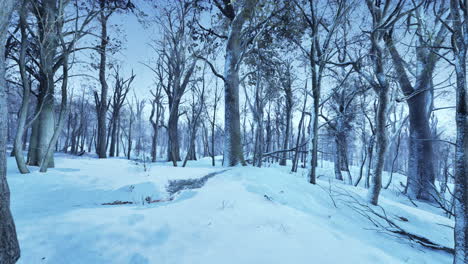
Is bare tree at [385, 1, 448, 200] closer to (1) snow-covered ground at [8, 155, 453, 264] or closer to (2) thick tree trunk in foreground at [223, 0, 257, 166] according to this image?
(1) snow-covered ground at [8, 155, 453, 264]

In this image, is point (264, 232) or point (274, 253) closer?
point (274, 253)

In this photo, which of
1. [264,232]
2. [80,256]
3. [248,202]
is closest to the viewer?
[80,256]

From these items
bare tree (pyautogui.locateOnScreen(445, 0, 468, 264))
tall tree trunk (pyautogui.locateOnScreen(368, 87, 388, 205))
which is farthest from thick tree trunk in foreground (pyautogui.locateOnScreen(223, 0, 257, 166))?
bare tree (pyautogui.locateOnScreen(445, 0, 468, 264))

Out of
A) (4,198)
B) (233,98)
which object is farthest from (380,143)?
(4,198)

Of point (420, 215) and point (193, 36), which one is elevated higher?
point (193, 36)

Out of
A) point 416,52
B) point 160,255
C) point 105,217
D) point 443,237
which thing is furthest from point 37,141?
point 416,52

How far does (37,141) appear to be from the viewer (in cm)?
596

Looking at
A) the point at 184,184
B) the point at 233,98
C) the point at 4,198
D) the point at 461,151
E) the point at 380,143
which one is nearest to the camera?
the point at 4,198

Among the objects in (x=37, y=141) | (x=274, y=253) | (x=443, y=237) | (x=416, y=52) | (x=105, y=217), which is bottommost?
(x=443, y=237)

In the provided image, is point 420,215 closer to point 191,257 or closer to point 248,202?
point 248,202

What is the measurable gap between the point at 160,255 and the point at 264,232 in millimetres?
1150

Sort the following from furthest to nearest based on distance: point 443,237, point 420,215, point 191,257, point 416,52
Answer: point 416,52 → point 420,215 → point 443,237 → point 191,257

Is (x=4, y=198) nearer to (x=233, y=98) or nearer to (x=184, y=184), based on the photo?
(x=184, y=184)

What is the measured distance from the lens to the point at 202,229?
2.09 m
